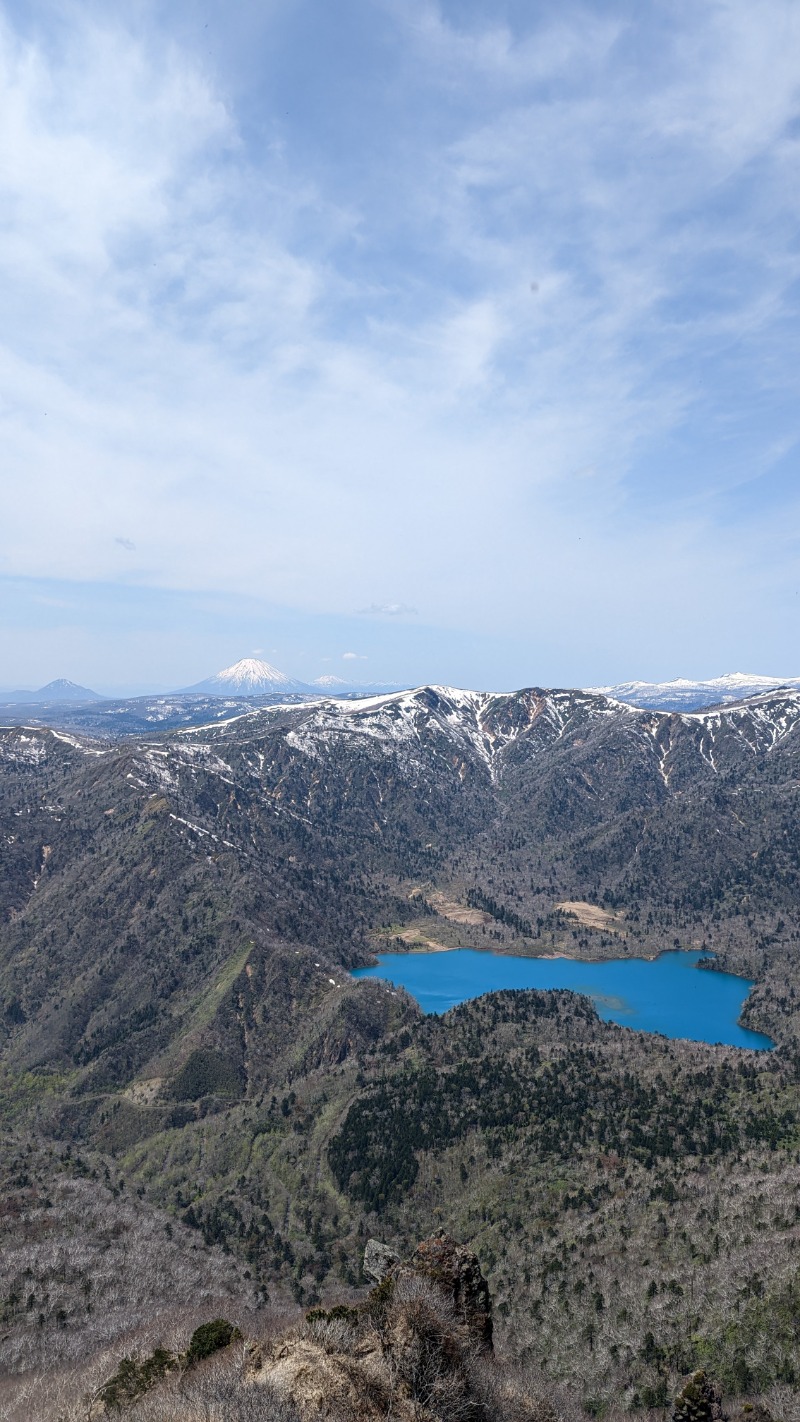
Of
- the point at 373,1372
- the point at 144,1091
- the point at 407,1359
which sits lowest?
the point at 144,1091

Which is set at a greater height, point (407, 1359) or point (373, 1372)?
point (373, 1372)

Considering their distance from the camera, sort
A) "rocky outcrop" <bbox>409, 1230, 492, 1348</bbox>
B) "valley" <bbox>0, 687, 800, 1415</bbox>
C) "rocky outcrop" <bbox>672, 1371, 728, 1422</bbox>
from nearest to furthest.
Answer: "rocky outcrop" <bbox>409, 1230, 492, 1348</bbox> → "rocky outcrop" <bbox>672, 1371, 728, 1422</bbox> → "valley" <bbox>0, 687, 800, 1415</bbox>

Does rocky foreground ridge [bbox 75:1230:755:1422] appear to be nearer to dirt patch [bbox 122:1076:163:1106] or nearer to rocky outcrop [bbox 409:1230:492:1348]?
rocky outcrop [bbox 409:1230:492:1348]

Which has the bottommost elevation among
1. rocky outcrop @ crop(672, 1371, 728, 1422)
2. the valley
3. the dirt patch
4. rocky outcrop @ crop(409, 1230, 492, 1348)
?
the dirt patch

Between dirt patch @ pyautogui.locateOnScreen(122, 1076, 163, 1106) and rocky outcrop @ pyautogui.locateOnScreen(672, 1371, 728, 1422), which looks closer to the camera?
rocky outcrop @ pyautogui.locateOnScreen(672, 1371, 728, 1422)

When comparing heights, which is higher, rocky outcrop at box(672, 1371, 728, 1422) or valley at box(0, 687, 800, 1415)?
rocky outcrop at box(672, 1371, 728, 1422)

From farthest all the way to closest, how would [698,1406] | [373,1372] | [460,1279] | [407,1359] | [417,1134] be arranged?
[417,1134] < [460,1279] < [698,1406] < [407,1359] < [373,1372]

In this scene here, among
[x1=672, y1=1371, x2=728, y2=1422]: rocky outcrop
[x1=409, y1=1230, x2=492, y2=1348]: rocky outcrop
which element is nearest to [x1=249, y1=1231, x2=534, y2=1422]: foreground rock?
[x1=409, y1=1230, x2=492, y2=1348]: rocky outcrop

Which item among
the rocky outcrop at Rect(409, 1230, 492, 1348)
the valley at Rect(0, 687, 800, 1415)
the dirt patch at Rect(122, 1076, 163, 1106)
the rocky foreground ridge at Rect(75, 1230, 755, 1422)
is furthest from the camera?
the dirt patch at Rect(122, 1076, 163, 1106)

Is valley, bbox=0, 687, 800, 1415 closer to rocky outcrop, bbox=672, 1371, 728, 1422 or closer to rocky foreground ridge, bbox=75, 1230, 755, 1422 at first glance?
rocky outcrop, bbox=672, 1371, 728, 1422

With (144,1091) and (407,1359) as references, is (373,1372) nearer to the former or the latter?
(407,1359)

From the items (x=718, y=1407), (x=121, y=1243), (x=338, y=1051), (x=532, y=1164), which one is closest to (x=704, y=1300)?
(x=718, y=1407)

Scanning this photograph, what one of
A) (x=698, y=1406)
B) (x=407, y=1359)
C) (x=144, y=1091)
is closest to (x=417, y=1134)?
(x=144, y=1091)
